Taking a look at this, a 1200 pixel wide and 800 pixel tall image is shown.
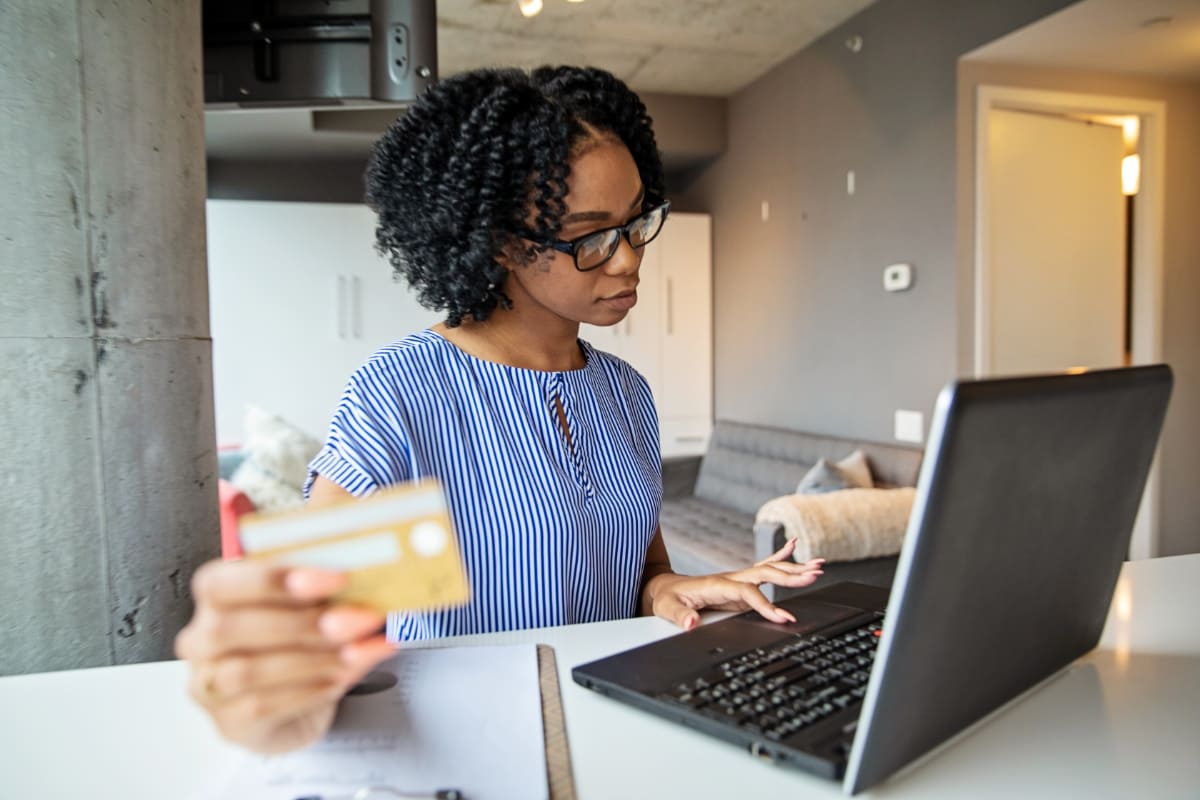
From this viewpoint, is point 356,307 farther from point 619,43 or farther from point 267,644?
point 267,644

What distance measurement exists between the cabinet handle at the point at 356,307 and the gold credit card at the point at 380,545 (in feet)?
14.4

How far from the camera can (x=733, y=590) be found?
934 mm

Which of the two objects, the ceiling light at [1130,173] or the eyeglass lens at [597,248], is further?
the ceiling light at [1130,173]

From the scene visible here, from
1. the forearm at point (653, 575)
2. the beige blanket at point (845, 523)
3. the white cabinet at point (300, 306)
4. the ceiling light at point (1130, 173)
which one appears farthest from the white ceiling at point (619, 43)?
the forearm at point (653, 575)

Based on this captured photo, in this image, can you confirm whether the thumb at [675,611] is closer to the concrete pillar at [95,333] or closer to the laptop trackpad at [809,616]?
the laptop trackpad at [809,616]

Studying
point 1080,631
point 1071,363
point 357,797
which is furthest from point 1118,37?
point 357,797

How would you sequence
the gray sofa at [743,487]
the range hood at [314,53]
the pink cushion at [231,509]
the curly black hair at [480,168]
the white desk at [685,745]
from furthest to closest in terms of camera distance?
the pink cushion at [231,509] → the gray sofa at [743,487] → the range hood at [314,53] → the curly black hair at [480,168] → the white desk at [685,745]

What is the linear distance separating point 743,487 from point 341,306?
2.39m

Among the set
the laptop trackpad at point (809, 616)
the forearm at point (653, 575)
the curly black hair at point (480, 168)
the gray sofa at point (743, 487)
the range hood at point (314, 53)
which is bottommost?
the gray sofa at point (743, 487)

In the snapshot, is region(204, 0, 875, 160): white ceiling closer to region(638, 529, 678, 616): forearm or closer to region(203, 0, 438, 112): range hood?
region(203, 0, 438, 112): range hood

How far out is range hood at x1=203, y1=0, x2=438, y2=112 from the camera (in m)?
1.48

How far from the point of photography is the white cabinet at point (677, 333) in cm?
495

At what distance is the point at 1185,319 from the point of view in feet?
11.4

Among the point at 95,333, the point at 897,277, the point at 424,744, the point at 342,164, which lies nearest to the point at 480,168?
the point at 95,333
